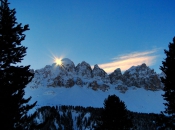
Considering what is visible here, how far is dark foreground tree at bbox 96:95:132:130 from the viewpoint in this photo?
2284 centimetres

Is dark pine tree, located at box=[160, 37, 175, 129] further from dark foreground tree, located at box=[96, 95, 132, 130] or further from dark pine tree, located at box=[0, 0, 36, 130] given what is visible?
dark pine tree, located at box=[0, 0, 36, 130]

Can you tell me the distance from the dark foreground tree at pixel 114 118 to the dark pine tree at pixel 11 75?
36.3 ft

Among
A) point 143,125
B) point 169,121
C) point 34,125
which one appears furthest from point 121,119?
point 143,125

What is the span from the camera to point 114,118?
75.8 feet

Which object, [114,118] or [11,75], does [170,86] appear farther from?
[11,75]

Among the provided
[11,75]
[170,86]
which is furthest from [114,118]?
[11,75]

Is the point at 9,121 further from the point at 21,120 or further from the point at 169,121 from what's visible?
A: the point at 169,121

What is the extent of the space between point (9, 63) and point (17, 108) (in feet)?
9.77

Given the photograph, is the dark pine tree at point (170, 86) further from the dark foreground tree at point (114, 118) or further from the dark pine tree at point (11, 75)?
the dark pine tree at point (11, 75)

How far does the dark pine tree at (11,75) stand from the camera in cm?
1280

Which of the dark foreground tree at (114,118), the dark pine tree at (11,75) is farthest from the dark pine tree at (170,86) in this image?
the dark pine tree at (11,75)

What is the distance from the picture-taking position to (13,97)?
13180mm

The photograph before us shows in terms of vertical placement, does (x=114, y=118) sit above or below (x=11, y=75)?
below

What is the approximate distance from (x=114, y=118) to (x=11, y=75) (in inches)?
511
